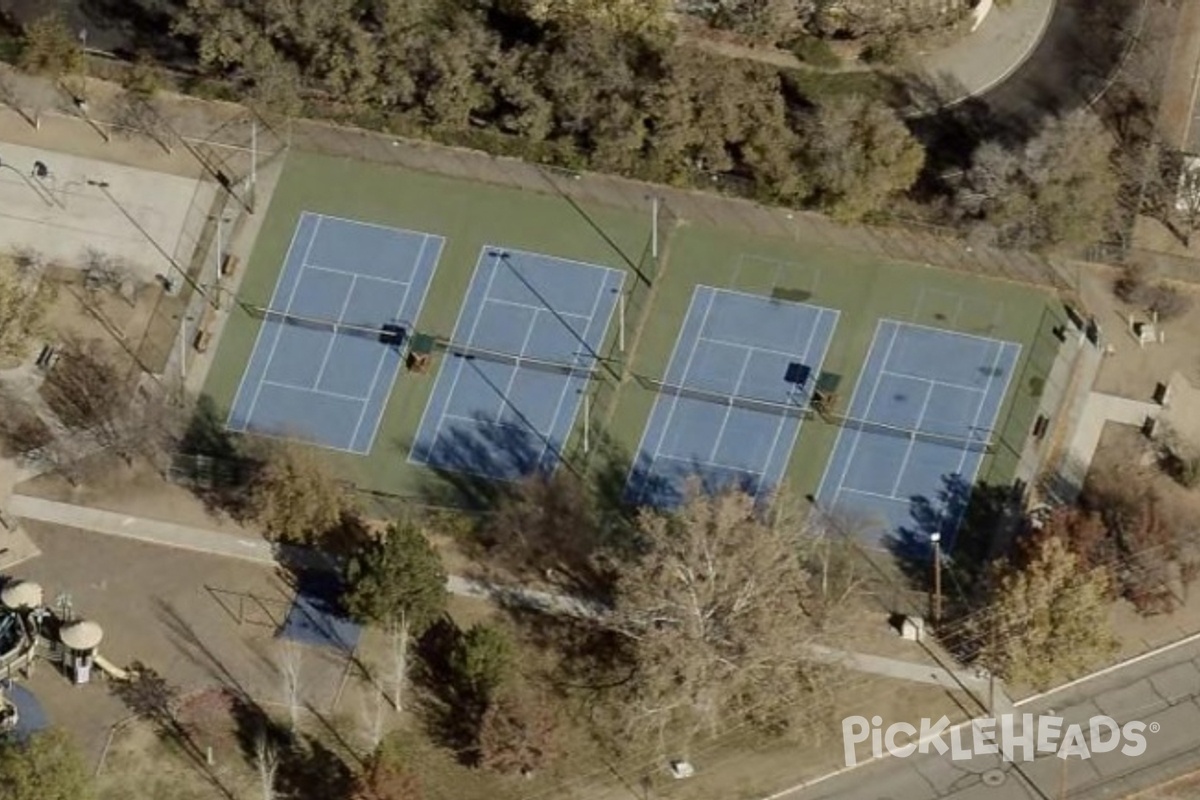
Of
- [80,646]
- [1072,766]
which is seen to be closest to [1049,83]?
[1072,766]

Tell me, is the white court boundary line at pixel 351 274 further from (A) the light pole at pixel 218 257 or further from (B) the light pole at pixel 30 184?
(B) the light pole at pixel 30 184

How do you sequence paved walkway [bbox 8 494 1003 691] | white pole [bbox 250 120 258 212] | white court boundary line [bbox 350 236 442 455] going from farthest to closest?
white pole [bbox 250 120 258 212] < white court boundary line [bbox 350 236 442 455] < paved walkway [bbox 8 494 1003 691]

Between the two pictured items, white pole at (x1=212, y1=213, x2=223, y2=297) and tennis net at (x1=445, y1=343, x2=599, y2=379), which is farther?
white pole at (x1=212, y1=213, x2=223, y2=297)

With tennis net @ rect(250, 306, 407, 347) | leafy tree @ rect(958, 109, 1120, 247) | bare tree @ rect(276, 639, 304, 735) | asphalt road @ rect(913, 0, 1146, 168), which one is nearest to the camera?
bare tree @ rect(276, 639, 304, 735)

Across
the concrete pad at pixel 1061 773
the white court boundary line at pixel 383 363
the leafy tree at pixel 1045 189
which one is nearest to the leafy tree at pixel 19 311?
the white court boundary line at pixel 383 363

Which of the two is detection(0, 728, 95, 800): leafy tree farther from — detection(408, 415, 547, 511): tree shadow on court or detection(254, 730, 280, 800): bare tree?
detection(408, 415, 547, 511): tree shadow on court

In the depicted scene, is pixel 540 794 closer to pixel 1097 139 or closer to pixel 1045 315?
pixel 1045 315

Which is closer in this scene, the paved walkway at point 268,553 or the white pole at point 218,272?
the paved walkway at point 268,553

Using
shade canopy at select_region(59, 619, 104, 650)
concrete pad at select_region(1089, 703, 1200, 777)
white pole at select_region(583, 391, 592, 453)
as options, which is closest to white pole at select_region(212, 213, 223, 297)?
white pole at select_region(583, 391, 592, 453)
